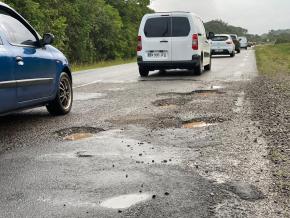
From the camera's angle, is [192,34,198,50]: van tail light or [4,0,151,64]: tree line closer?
[192,34,198,50]: van tail light

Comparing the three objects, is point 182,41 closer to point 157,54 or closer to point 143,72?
point 157,54

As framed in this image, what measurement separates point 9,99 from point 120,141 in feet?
5.07

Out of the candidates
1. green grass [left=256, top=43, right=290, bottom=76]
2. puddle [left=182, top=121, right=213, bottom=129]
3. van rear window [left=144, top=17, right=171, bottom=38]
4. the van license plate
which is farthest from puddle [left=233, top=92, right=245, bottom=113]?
green grass [left=256, top=43, right=290, bottom=76]

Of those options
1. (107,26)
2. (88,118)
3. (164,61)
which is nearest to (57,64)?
(88,118)

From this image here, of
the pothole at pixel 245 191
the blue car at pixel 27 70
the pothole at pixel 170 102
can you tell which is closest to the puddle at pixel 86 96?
the pothole at pixel 170 102

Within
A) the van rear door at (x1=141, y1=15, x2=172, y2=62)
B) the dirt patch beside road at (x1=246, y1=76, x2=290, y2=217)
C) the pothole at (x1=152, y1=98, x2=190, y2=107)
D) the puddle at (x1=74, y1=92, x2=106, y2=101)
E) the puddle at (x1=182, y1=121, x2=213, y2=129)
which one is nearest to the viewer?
the dirt patch beside road at (x1=246, y1=76, x2=290, y2=217)

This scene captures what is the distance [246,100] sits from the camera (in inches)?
362

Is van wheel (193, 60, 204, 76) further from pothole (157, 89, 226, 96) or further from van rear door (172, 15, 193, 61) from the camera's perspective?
Answer: pothole (157, 89, 226, 96)

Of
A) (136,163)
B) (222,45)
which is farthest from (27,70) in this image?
(222,45)

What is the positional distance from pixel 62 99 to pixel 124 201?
477 cm

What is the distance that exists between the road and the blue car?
1.20ft

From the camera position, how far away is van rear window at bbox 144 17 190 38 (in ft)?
50.3

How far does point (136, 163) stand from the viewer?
15.2ft

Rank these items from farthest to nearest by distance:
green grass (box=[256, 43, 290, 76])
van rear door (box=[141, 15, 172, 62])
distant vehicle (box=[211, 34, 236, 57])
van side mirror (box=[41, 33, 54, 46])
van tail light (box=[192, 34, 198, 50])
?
distant vehicle (box=[211, 34, 236, 57]) < green grass (box=[256, 43, 290, 76]) < van rear door (box=[141, 15, 172, 62]) < van tail light (box=[192, 34, 198, 50]) < van side mirror (box=[41, 33, 54, 46])
